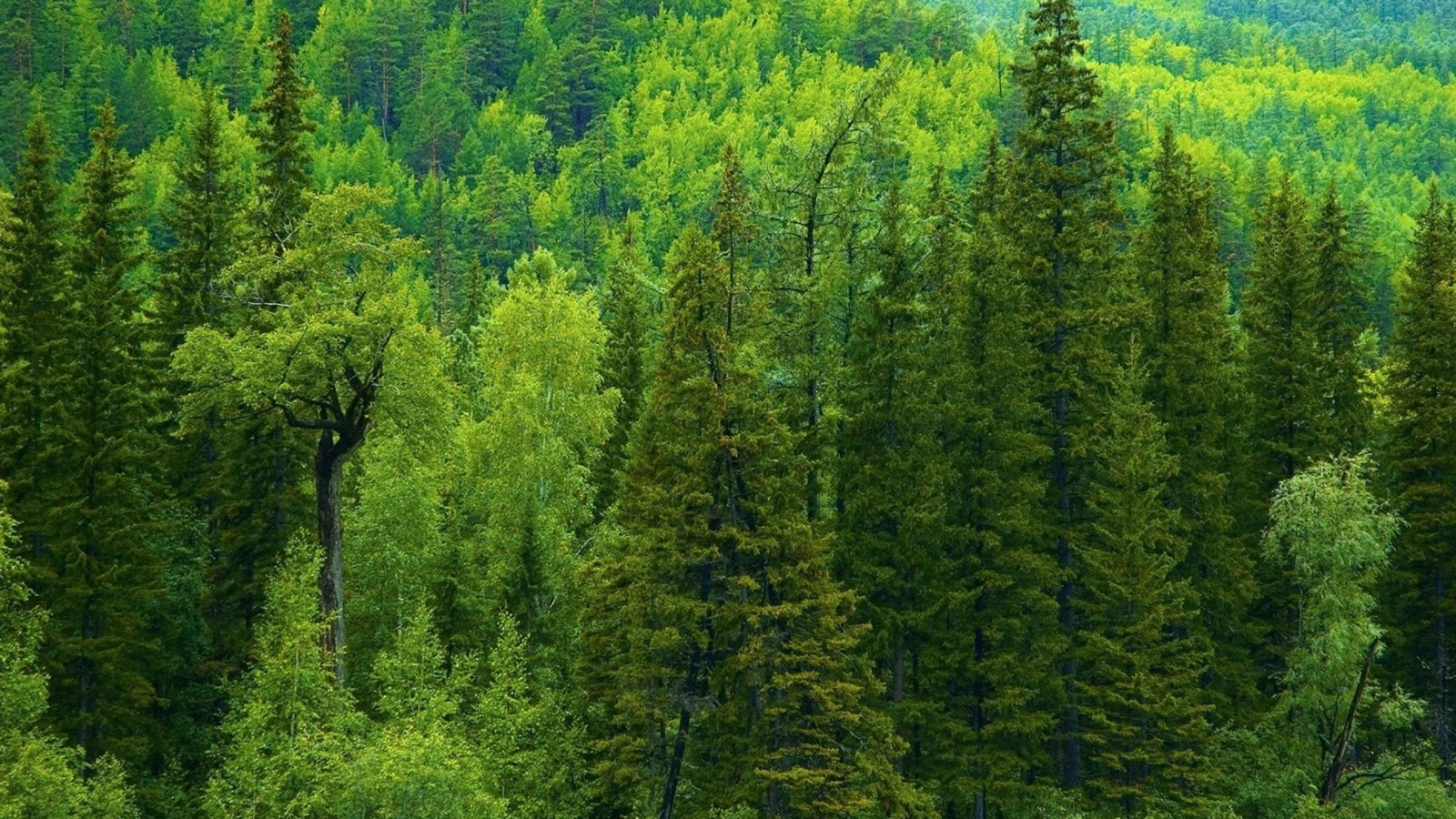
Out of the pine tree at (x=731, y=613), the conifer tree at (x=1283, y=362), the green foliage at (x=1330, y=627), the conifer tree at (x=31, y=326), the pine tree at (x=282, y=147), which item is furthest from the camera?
the conifer tree at (x=1283, y=362)

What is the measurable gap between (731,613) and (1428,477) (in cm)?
2099

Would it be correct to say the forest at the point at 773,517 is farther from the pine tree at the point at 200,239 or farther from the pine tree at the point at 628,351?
the pine tree at the point at 628,351

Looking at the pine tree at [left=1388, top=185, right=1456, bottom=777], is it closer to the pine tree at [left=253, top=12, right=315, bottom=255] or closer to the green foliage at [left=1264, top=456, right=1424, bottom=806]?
the green foliage at [left=1264, top=456, right=1424, bottom=806]

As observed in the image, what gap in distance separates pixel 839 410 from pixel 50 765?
18.3 m

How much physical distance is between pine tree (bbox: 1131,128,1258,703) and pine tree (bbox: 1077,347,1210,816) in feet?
6.98

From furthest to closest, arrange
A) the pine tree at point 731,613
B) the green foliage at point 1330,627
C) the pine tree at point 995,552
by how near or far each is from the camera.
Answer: the pine tree at point 995,552 → the green foliage at point 1330,627 → the pine tree at point 731,613

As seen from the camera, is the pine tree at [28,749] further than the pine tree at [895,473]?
No

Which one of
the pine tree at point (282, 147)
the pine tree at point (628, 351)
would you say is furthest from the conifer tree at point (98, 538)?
the pine tree at point (628, 351)

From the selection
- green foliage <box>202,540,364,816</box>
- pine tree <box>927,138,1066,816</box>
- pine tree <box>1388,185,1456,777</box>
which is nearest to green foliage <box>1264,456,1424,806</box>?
pine tree <box>1388,185,1456,777</box>

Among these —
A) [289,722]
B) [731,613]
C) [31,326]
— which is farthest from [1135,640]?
[31,326]

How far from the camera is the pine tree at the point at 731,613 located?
28406 millimetres

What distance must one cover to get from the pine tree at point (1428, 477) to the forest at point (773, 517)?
0.14 metres

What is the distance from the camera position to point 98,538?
31031 mm

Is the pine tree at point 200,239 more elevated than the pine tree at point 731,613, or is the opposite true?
the pine tree at point 200,239
